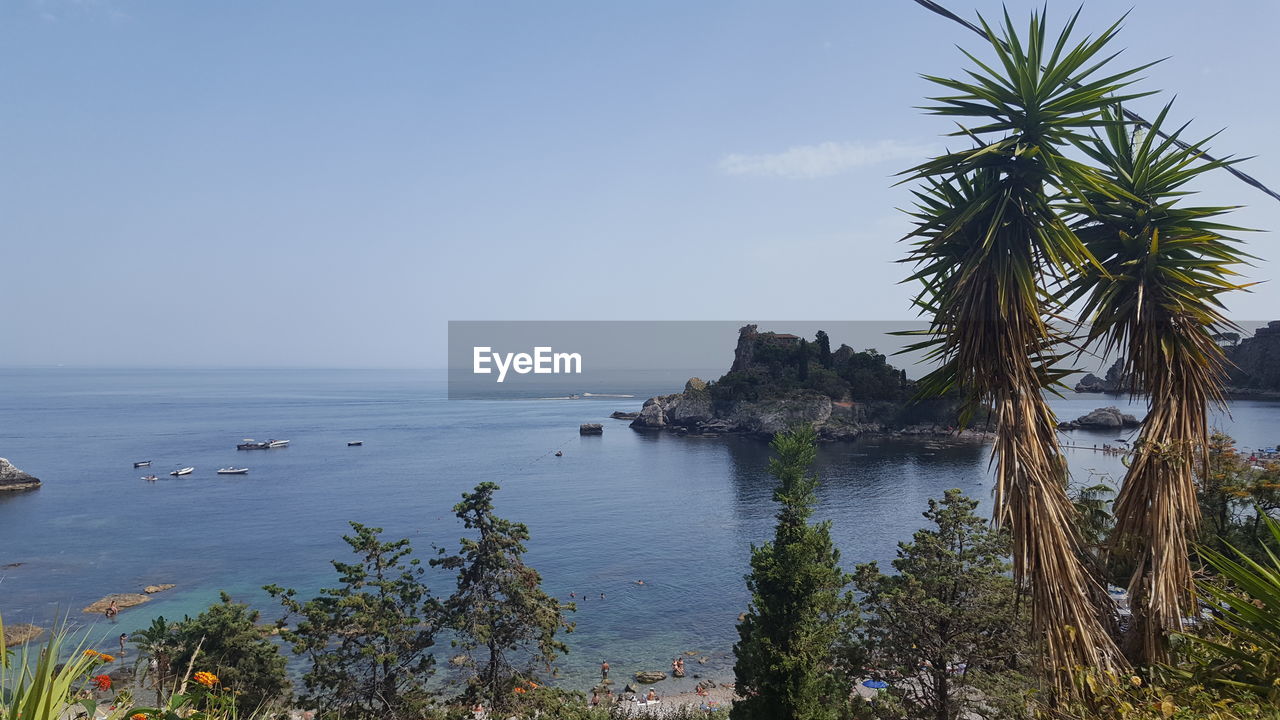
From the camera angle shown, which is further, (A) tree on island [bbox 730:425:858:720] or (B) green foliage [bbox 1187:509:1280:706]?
(A) tree on island [bbox 730:425:858:720]

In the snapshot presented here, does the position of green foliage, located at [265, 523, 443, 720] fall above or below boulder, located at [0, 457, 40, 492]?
above

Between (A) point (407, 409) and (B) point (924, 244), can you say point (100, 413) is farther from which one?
(B) point (924, 244)

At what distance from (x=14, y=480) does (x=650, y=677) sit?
232 feet

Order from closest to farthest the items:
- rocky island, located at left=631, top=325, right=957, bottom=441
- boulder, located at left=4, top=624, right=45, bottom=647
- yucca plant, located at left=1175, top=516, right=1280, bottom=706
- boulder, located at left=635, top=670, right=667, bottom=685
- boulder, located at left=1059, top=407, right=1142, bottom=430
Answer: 1. yucca plant, located at left=1175, top=516, right=1280, bottom=706
2. boulder, located at left=635, top=670, right=667, bottom=685
3. boulder, located at left=4, top=624, right=45, bottom=647
4. rocky island, located at left=631, top=325, right=957, bottom=441
5. boulder, located at left=1059, top=407, right=1142, bottom=430

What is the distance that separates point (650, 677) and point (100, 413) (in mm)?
167515

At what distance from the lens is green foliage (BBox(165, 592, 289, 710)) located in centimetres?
1883

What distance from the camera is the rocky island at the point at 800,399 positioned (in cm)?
10275

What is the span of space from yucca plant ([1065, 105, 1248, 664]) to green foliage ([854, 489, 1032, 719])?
11880mm

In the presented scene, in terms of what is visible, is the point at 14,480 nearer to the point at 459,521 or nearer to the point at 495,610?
the point at 459,521

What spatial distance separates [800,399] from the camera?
105 metres

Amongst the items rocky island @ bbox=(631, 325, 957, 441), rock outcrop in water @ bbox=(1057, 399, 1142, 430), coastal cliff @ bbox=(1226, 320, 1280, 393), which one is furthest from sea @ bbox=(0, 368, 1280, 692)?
coastal cliff @ bbox=(1226, 320, 1280, 393)

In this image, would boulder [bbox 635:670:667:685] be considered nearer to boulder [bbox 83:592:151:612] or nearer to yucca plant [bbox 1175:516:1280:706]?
yucca plant [bbox 1175:516:1280:706]

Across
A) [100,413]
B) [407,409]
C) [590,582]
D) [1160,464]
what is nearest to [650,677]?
[590,582]

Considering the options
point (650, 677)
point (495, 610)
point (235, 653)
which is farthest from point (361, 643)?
point (650, 677)
